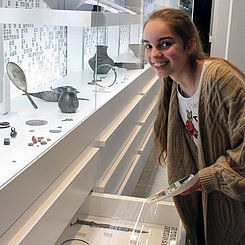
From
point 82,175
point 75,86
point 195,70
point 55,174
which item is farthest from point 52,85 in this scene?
point 195,70

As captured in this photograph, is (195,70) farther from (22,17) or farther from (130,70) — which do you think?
(130,70)

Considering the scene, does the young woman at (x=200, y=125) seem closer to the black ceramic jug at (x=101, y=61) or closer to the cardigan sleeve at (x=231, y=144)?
the cardigan sleeve at (x=231, y=144)

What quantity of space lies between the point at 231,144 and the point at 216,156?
7 cm

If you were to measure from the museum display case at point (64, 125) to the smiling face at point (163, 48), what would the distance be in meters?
0.42

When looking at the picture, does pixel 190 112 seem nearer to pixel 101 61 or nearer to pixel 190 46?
pixel 190 46

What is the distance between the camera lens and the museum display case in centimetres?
120

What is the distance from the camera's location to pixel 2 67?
1756 millimetres

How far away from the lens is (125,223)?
1542mm

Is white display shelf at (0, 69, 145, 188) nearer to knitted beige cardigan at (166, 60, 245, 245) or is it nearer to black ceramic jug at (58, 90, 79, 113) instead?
black ceramic jug at (58, 90, 79, 113)

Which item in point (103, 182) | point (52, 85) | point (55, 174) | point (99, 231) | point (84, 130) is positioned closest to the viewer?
point (55, 174)

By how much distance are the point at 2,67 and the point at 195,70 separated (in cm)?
84

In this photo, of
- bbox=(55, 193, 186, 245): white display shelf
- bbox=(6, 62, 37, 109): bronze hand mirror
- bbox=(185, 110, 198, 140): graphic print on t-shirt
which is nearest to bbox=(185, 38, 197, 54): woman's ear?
bbox=(185, 110, 198, 140): graphic print on t-shirt

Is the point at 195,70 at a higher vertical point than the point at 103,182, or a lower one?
higher

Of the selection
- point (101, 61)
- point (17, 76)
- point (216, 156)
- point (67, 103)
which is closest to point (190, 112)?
point (216, 156)
